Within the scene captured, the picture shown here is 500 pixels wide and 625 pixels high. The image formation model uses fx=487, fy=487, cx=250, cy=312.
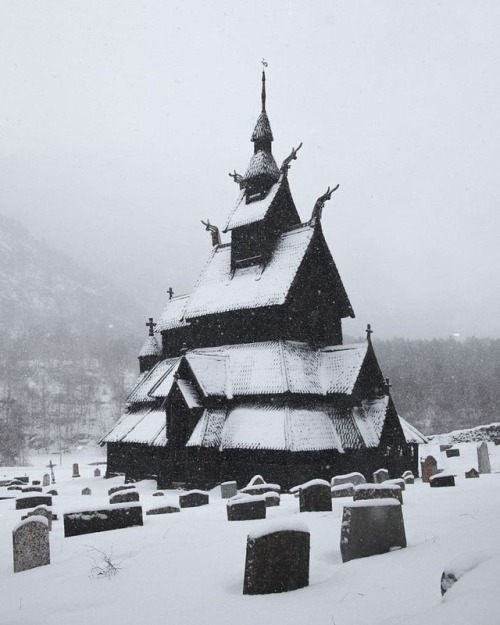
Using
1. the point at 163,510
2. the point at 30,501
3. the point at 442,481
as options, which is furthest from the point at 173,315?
the point at 442,481

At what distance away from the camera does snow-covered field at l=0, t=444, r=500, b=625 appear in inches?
135

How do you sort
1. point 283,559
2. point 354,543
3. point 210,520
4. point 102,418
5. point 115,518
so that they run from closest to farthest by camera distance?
point 283,559 → point 354,543 → point 115,518 → point 210,520 → point 102,418

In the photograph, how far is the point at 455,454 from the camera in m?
33.4

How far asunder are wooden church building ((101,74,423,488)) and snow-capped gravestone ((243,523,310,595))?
13.4 meters

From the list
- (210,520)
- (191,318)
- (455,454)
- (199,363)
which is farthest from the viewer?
(455,454)

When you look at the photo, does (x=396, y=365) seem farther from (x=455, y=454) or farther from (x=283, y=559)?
(x=283, y=559)

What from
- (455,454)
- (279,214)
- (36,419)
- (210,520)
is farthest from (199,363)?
(36,419)

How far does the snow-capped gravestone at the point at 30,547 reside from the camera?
6.65 meters

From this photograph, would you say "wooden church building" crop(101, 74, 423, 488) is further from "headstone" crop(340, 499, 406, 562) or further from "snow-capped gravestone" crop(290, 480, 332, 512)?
"headstone" crop(340, 499, 406, 562)

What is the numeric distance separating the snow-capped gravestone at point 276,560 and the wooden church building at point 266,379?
13.4m

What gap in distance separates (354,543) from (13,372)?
130757 millimetres

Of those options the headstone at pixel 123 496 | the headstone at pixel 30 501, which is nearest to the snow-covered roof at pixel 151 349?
the headstone at pixel 30 501

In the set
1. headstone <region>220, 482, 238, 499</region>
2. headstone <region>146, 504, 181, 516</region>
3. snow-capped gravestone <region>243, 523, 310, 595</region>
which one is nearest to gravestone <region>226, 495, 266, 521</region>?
headstone <region>146, 504, 181, 516</region>

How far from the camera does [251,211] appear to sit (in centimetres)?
2455
